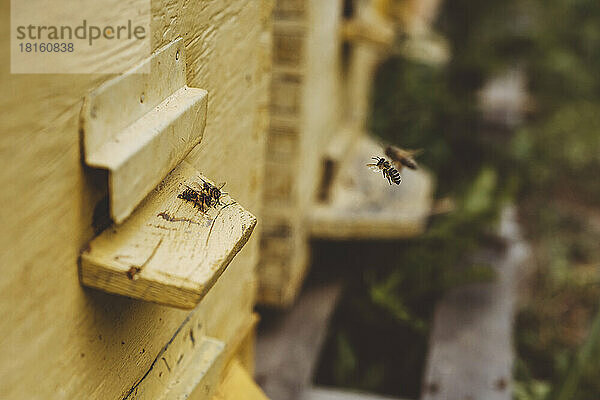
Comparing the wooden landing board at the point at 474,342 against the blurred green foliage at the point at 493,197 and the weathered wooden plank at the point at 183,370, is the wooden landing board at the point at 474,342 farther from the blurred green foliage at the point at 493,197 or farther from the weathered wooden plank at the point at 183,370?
the weathered wooden plank at the point at 183,370

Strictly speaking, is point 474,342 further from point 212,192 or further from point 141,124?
point 141,124

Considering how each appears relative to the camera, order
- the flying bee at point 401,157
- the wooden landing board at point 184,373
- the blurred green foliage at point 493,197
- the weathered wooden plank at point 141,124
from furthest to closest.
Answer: the blurred green foliage at point 493,197, the flying bee at point 401,157, the wooden landing board at point 184,373, the weathered wooden plank at point 141,124

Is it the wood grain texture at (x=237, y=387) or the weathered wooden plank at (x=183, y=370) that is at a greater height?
the weathered wooden plank at (x=183, y=370)

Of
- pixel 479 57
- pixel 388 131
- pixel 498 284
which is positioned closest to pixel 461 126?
pixel 388 131

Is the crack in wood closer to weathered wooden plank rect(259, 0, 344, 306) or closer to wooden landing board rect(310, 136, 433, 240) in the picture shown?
weathered wooden plank rect(259, 0, 344, 306)

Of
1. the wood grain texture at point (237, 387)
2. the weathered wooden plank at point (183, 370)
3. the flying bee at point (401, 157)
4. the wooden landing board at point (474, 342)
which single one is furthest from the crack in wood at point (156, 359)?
the wooden landing board at point (474, 342)

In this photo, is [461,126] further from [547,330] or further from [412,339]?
A: [412,339]

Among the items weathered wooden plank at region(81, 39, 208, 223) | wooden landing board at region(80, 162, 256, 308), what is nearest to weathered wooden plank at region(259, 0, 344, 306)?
weathered wooden plank at region(81, 39, 208, 223)
